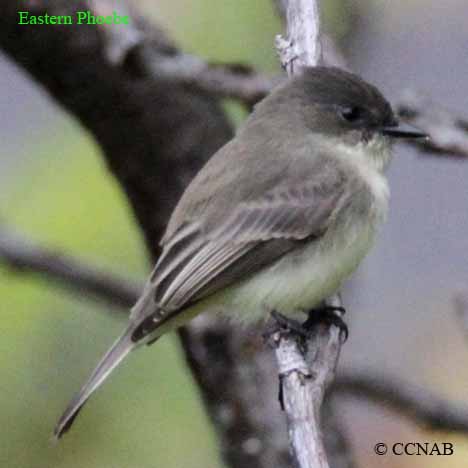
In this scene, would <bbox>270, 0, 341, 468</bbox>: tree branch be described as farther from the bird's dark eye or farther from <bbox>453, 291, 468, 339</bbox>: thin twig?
<bbox>453, 291, 468, 339</bbox>: thin twig

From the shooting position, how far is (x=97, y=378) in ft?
14.3

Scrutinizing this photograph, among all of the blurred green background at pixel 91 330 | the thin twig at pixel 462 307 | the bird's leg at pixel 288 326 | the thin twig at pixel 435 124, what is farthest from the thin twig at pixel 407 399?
the thin twig at pixel 435 124

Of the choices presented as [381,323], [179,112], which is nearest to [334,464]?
[179,112]

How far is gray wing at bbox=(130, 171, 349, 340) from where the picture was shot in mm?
4551

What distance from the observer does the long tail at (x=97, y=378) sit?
427cm

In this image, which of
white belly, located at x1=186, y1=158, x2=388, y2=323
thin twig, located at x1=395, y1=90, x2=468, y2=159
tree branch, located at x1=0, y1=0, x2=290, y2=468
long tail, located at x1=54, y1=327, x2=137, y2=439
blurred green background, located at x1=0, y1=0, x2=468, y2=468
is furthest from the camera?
blurred green background, located at x1=0, y1=0, x2=468, y2=468

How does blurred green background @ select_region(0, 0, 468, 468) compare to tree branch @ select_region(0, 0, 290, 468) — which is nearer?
tree branch @ select_region(0, 0, 290, 468)

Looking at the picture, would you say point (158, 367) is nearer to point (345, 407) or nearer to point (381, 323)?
point (345, 407)

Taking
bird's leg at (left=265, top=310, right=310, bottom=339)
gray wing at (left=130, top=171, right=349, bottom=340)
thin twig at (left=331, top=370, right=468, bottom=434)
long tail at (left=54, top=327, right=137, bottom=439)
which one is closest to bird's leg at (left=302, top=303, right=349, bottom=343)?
bird's leg at (left=265, top=310, right=310, bottom=339)

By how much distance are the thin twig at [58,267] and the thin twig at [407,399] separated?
2.43 ft

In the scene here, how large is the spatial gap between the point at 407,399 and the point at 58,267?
45.4 inches

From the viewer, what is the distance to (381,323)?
6742mm

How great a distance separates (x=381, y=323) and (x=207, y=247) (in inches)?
88.8

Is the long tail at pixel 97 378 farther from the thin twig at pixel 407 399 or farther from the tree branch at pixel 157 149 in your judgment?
the thin twig at pixel 407 399
